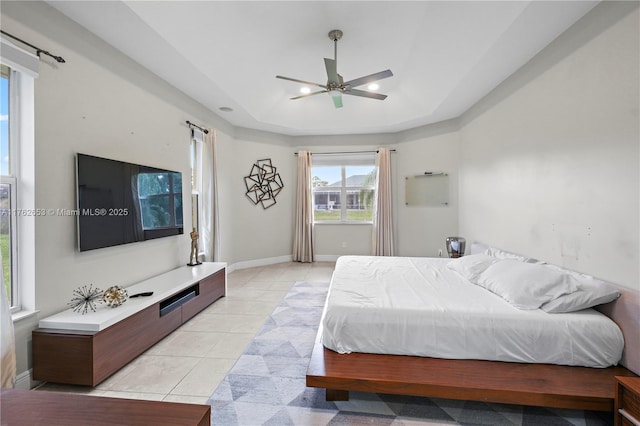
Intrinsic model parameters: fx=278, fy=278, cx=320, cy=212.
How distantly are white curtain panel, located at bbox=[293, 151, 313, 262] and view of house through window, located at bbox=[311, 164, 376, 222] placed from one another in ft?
0.80

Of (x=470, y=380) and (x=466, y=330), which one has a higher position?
(x=466, y=330)

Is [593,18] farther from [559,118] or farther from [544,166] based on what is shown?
[544,166]

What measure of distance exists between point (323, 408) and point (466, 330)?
1.04 meters

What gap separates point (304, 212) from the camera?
5.78m

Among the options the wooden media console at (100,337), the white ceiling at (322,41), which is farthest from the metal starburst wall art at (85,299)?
the white ceiling at (322,41)

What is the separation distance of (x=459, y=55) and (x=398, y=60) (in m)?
0.79

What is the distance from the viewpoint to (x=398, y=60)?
357cm

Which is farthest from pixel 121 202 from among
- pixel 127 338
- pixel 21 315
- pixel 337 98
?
pixel 337 98

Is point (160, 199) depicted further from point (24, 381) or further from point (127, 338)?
point (24, 381)

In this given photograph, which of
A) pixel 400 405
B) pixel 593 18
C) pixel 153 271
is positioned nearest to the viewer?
pixel 400 405

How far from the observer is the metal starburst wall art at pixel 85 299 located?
2.13 meters

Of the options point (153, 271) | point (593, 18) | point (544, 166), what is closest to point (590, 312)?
point (544, 166)

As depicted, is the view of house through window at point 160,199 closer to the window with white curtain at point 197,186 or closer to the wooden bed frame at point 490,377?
the window with white curtain at point 197,186

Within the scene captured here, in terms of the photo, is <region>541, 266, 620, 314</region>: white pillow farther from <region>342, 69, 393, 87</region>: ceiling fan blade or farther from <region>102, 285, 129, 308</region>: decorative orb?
<region>102, 285, 129, 308</region>: decorative orb
